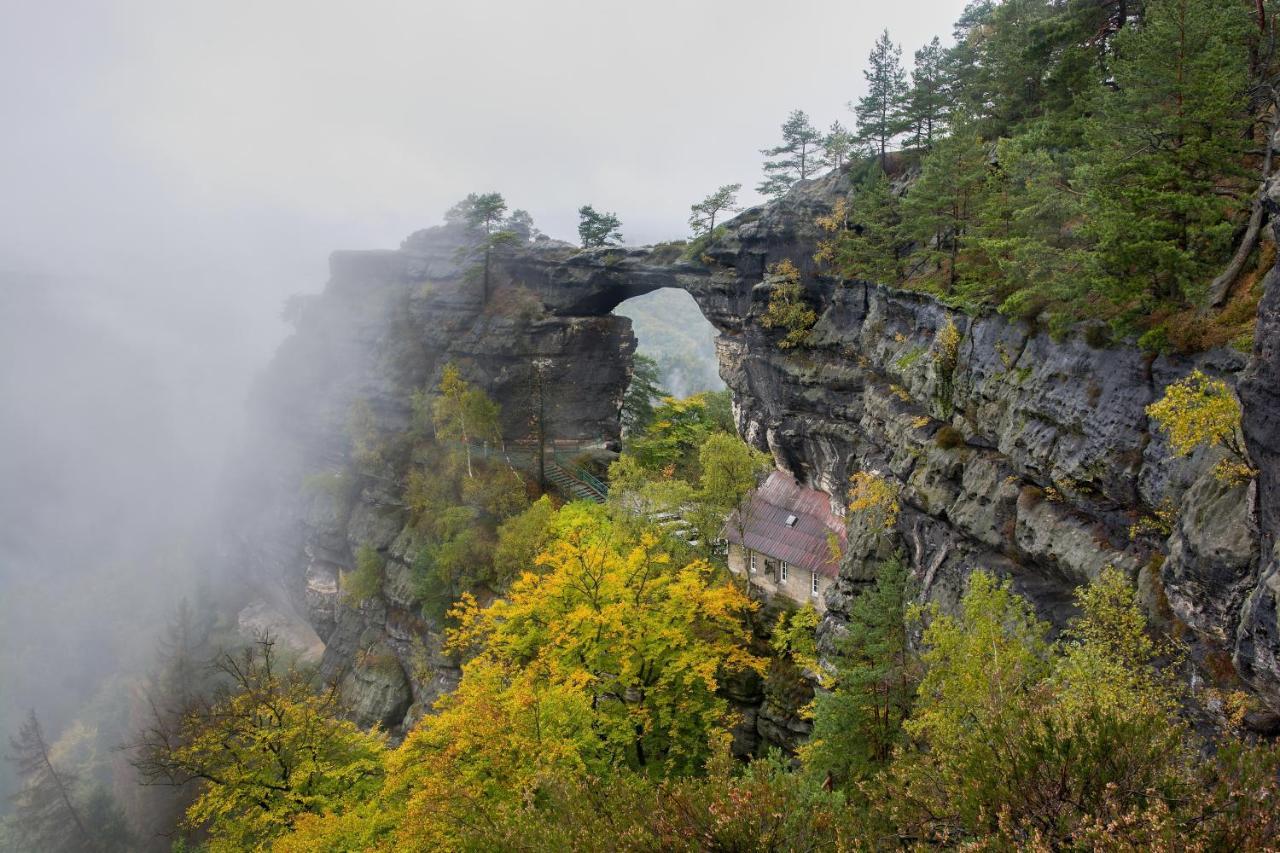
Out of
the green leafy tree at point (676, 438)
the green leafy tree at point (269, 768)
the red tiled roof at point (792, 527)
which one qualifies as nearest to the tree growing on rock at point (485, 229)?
the green leafy tree at point (676, 438)

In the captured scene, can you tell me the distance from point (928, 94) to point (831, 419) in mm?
16790

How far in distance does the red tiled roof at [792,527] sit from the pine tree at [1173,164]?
17134 mm

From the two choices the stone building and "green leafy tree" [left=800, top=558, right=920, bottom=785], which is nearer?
"green leafy tree" [left=800, top=558, right=920, bottom=785]

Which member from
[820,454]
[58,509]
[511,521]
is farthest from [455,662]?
[58,509]

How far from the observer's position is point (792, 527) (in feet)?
98.0

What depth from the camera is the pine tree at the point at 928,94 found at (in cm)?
2994

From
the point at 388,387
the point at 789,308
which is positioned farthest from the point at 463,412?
the point at 789,308

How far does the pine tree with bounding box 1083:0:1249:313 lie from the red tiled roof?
17.1 metres

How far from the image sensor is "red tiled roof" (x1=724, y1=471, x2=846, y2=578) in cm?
2805

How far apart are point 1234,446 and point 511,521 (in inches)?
1297

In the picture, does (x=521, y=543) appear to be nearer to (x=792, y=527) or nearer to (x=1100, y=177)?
(x=792, y=527)

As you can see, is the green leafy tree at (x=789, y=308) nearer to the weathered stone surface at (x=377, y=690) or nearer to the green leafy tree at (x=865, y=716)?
the green leafy tree at (x=865, y=716)

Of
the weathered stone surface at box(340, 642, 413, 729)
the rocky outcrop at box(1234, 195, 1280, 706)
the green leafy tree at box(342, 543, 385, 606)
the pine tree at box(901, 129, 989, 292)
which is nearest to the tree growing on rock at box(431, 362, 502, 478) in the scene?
the green leafy tree at box(342, 543, 385, 606)

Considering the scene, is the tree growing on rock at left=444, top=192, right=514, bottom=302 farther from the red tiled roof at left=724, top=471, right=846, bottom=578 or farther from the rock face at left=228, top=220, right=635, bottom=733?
the red tiled roof at left=724, top=471, right=846, bottom=578
